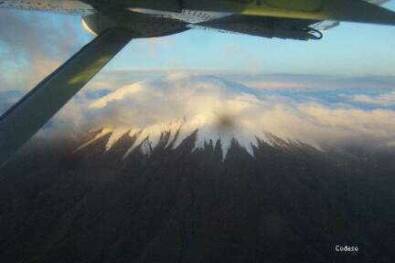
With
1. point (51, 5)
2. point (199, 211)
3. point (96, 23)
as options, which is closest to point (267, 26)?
point (96, 23)

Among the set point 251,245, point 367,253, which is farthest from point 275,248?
point 367,253

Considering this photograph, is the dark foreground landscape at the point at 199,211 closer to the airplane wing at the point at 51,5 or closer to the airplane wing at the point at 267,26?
the airplane wing at the point at 267,26

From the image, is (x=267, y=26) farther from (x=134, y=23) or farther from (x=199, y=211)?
(x=199, y=211)

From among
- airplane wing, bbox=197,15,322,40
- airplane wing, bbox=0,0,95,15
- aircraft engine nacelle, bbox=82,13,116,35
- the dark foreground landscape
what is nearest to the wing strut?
aircraft engine nacelle, bbox=82,13,116,35

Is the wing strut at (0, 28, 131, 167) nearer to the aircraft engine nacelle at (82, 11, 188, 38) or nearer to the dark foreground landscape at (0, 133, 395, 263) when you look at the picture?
the aircraft engine nacelle at (82, 11, 188, 38)

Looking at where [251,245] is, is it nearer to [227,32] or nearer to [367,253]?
[367,253]

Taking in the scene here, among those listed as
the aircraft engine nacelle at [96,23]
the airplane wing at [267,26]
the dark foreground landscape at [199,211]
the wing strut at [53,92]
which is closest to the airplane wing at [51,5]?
the aircraft engine nacelle at [96,23]

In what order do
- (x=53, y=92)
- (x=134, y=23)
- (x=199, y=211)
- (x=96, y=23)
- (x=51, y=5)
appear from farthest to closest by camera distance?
(x=199, y=211), (x=96, y=23), (x=134, y=23), (x=51, y=5), (x=53, y=92)
